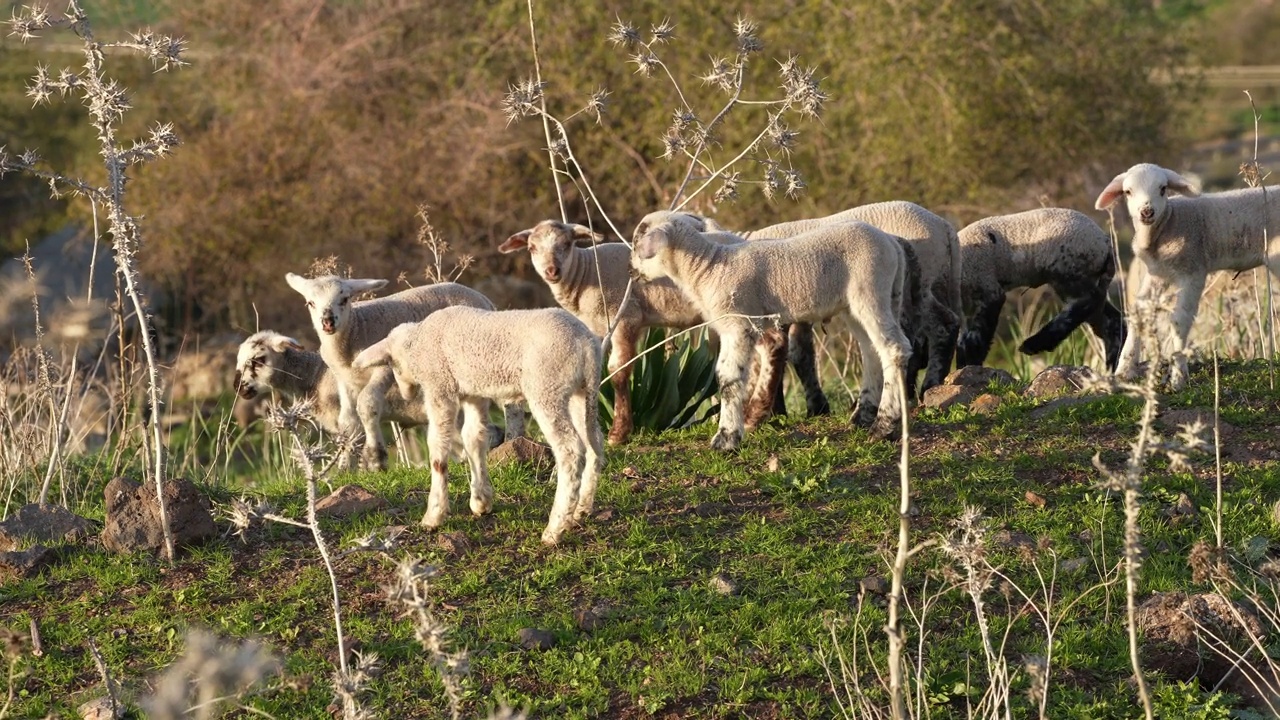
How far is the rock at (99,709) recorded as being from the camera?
5754mm

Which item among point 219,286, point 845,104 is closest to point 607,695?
point 845,104

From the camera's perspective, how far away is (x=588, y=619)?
6297 millimetres

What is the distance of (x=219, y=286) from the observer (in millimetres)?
19844

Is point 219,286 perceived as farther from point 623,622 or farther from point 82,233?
point 623,622

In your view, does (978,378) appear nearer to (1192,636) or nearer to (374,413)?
(1192,636)

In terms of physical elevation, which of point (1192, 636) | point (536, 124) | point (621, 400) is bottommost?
point (1192, 636)

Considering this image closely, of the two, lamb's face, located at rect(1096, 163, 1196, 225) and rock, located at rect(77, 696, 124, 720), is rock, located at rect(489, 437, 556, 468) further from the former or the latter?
lamb's face, located at rect(1096, 163, 1196, 225)

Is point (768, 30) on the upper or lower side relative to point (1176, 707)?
upper

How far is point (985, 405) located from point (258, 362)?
435cm

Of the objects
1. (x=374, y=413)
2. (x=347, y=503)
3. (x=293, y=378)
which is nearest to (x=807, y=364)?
(x=374, y=413)

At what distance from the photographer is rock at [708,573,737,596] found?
6473 mm

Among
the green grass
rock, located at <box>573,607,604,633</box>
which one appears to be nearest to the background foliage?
the green grass

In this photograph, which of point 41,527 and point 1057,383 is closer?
point 41,527

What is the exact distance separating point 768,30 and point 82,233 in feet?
29.6
